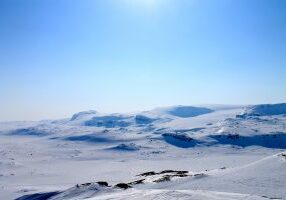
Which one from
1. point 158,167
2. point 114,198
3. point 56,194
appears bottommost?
→ point 158,167

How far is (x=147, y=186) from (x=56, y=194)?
18.7m

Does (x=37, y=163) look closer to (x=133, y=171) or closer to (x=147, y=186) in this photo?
(x=133, y=171)

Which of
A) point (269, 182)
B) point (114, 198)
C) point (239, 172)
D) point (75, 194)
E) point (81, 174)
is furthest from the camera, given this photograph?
point (81, 174)

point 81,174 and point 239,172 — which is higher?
point 239,172

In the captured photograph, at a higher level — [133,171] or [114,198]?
[114,198]

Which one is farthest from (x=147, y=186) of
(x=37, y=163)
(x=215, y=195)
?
(x=37, y=163)

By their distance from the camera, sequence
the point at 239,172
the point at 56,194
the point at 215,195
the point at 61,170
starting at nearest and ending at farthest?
the point at 215,195 → the point at 239,172 → the point at 56,194 → the point at 61,170

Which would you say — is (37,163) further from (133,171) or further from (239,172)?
(239,172)

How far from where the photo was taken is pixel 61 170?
166m

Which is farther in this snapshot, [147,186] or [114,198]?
[147,186]

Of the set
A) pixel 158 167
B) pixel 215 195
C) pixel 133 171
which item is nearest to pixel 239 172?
pixel 215 195

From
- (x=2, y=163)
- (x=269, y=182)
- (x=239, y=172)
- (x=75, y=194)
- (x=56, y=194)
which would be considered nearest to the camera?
(x=269, y=182)

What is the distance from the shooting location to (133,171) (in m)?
156

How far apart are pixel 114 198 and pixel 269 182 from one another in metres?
18.4
